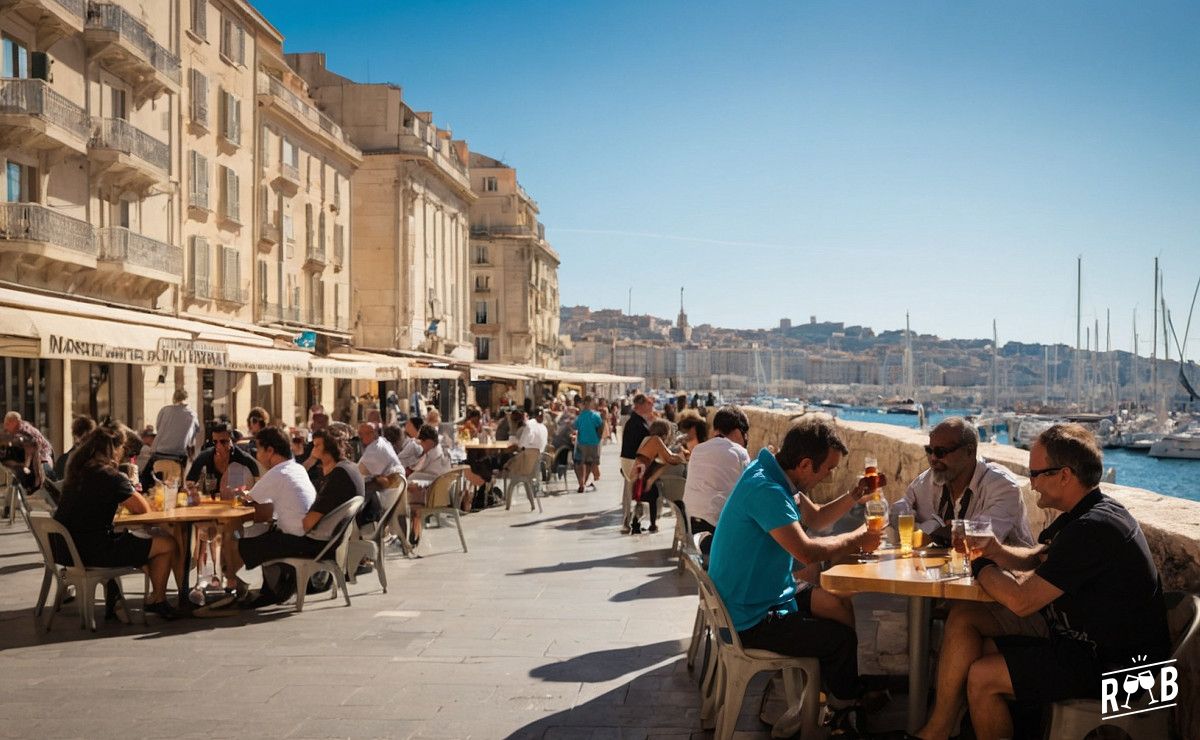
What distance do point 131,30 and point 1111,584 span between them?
22.5 m

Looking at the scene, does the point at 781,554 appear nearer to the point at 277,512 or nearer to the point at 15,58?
the point at 277,512

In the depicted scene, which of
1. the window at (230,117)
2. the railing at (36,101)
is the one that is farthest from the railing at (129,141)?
the window at (230,117)

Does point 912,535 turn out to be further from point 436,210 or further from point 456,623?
point 436,210

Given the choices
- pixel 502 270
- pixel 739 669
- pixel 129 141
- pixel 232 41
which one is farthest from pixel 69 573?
pixel 502 270

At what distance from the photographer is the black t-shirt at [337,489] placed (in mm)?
7836

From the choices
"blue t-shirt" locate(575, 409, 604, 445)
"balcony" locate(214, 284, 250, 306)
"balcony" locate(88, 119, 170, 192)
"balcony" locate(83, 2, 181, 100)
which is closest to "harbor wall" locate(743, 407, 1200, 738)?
"blue t-shirt" locate(575, 409, 604, 445)

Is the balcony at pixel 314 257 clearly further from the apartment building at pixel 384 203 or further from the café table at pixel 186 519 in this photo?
the café table at pixel 186 519

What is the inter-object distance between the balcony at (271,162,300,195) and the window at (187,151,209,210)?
4.50 metres

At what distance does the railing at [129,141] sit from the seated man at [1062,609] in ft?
69.0

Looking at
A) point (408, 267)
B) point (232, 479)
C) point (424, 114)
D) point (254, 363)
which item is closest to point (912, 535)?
point (232, 479)

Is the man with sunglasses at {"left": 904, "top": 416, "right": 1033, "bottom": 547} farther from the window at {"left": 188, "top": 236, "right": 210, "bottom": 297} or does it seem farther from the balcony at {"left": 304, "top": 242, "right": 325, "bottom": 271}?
the balcony at {"left": 304, "top": 242, "right": 325, "bottom": 271}

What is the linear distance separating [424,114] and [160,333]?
4171cm

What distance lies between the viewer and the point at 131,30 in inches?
868

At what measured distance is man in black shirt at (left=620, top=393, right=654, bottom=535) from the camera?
12867 mm
